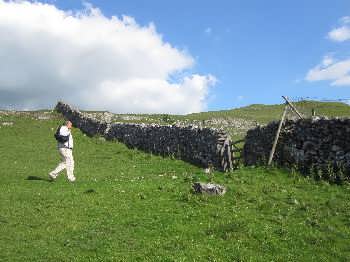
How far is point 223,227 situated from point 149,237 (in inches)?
92.4

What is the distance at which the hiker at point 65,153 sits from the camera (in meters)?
23.9

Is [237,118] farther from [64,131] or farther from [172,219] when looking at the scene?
[172,219]

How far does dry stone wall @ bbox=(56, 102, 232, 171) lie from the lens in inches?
1132

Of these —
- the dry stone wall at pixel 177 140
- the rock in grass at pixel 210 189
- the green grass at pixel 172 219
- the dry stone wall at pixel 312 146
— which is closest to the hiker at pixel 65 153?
the green grass at pixel 172 219

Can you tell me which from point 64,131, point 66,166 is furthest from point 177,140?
point 66,166

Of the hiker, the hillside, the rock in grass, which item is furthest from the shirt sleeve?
the hillside

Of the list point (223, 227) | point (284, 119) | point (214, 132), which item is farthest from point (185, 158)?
point (223, 227)

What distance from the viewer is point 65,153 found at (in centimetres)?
2408

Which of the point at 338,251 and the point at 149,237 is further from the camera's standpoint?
the point at 149,237

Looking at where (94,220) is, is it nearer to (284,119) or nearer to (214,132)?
(284,119)

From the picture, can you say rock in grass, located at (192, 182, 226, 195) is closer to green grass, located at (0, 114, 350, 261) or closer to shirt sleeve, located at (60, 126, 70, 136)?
green grass, located at (0, 114, 350, 261)

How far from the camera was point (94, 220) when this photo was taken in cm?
1647

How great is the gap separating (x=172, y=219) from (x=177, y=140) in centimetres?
1875

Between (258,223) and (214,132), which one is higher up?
(214,132)
